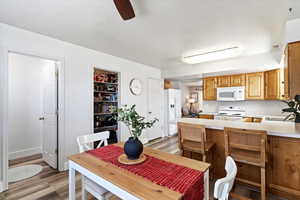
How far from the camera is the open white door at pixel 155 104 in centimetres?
470

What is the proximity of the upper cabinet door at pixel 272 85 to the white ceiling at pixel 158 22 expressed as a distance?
1.09 metres

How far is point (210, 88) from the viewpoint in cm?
470

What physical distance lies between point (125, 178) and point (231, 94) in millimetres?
4144

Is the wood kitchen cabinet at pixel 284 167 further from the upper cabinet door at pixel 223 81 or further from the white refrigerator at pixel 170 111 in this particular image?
the white refrigerator at pixel 170 111

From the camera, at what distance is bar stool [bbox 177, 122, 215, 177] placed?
6.77 ft

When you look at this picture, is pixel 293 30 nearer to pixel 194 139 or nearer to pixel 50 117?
pixel 194 139

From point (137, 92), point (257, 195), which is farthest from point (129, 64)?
point (257, 195)

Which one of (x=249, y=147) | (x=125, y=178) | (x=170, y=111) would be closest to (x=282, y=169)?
(x=249, y=147)

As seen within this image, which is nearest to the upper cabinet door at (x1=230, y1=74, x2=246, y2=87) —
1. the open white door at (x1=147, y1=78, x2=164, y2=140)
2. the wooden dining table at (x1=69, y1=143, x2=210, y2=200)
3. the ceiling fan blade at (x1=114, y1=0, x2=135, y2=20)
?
the open white door at (x1=147, y1=78, x2=164, y2=140)

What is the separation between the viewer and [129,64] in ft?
13.2

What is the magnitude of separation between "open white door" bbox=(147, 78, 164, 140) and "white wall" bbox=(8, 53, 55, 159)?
2.88m

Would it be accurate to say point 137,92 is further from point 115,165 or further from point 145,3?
point 115,165

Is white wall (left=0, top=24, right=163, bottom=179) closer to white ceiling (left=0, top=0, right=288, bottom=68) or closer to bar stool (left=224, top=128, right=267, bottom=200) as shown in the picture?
white ceiling (left=0, top=0, right=288, bottom=68)

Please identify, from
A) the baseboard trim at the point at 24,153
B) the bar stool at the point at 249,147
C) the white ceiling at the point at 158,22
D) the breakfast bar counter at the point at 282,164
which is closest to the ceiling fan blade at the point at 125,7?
the white ceiling at the point at 158,22
